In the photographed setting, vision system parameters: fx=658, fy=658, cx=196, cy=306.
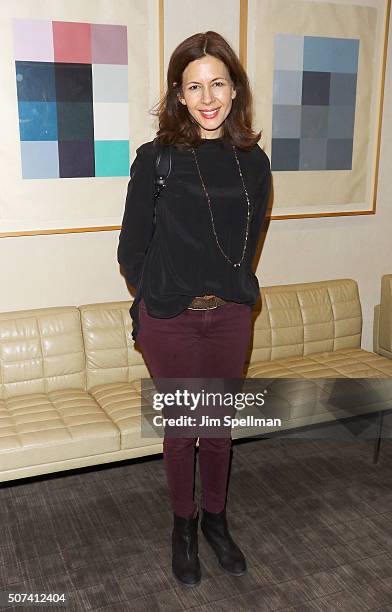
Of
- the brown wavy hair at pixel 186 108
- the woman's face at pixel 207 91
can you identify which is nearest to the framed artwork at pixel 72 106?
the brown wavy hair at pixel 186 108

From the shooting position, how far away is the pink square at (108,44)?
9.87 ft

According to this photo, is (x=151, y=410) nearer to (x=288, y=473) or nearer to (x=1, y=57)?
(x=288, y=473)

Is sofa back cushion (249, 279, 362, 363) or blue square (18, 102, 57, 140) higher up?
blue square (18, 102, 57, 140)

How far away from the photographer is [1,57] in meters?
2.88

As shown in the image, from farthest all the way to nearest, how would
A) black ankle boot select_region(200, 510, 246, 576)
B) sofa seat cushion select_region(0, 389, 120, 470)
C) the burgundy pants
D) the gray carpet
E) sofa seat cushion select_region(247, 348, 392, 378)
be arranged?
sofa seat cushion select_region(247, 348, 392, 378), sofa seat cushion select_region(0, 389, 120, 470), black ankle boot select_region(200, 510, 246, 576), the gray carpet, the burgundy pants

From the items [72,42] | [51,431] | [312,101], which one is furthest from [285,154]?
[51,431]

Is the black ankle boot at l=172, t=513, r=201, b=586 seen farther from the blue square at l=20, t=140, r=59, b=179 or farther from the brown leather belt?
the blue square at l=20, t=140, r=59, b=179

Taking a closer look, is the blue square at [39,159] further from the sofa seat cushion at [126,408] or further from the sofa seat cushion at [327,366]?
the sofa seat cushion at [327,366]

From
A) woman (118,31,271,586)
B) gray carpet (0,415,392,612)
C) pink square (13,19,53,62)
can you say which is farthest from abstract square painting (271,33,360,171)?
gray carpet (0,415,392,612)

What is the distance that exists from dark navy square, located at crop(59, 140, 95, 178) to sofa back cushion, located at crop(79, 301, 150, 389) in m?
0.64

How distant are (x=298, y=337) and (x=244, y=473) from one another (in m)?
0.85

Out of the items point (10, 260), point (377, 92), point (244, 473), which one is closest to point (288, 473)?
point (244, 473)

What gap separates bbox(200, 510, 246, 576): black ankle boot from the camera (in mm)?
2371

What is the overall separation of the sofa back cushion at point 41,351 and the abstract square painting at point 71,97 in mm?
661
